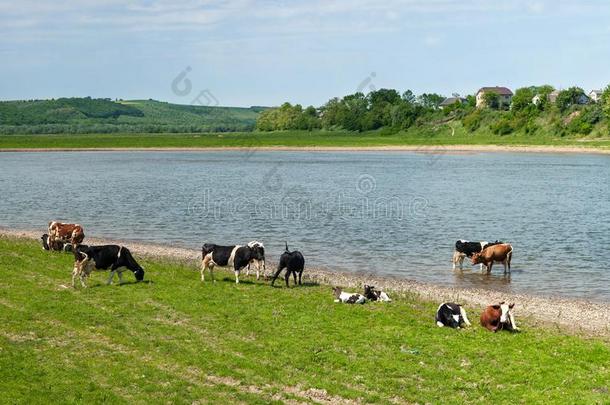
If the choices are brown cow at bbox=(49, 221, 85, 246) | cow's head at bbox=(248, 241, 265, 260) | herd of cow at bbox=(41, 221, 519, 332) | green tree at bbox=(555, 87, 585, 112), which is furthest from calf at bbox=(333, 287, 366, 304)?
green tree at bbox=(555, 87, 585, 112)

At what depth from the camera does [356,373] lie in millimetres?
14812

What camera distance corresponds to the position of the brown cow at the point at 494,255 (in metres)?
29.1

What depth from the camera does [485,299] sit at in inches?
947

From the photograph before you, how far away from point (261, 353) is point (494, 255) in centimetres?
1574

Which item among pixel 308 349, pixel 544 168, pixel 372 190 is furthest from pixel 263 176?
pixel 308 349

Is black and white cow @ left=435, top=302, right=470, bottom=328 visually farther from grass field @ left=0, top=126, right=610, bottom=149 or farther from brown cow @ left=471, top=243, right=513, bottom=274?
grass field @ left=0, top=126, right=610, bottom=149

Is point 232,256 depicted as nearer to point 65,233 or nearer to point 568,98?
point 65,233

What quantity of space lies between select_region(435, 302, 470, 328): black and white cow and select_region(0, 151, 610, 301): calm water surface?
779 cm

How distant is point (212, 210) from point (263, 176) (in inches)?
1472

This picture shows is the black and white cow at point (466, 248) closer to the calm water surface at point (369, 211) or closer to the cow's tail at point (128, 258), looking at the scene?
the calm water surface at point (369, 211)

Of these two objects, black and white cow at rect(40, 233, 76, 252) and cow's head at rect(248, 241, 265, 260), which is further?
black and white cow at rect(40, 233, 76, 252)

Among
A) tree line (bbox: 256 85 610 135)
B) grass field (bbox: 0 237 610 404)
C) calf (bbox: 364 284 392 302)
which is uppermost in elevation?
tree line (bbox: 256 85 610 135)

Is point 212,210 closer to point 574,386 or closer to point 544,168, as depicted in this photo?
point 574,386

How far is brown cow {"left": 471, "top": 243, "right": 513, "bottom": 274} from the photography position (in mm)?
29078
